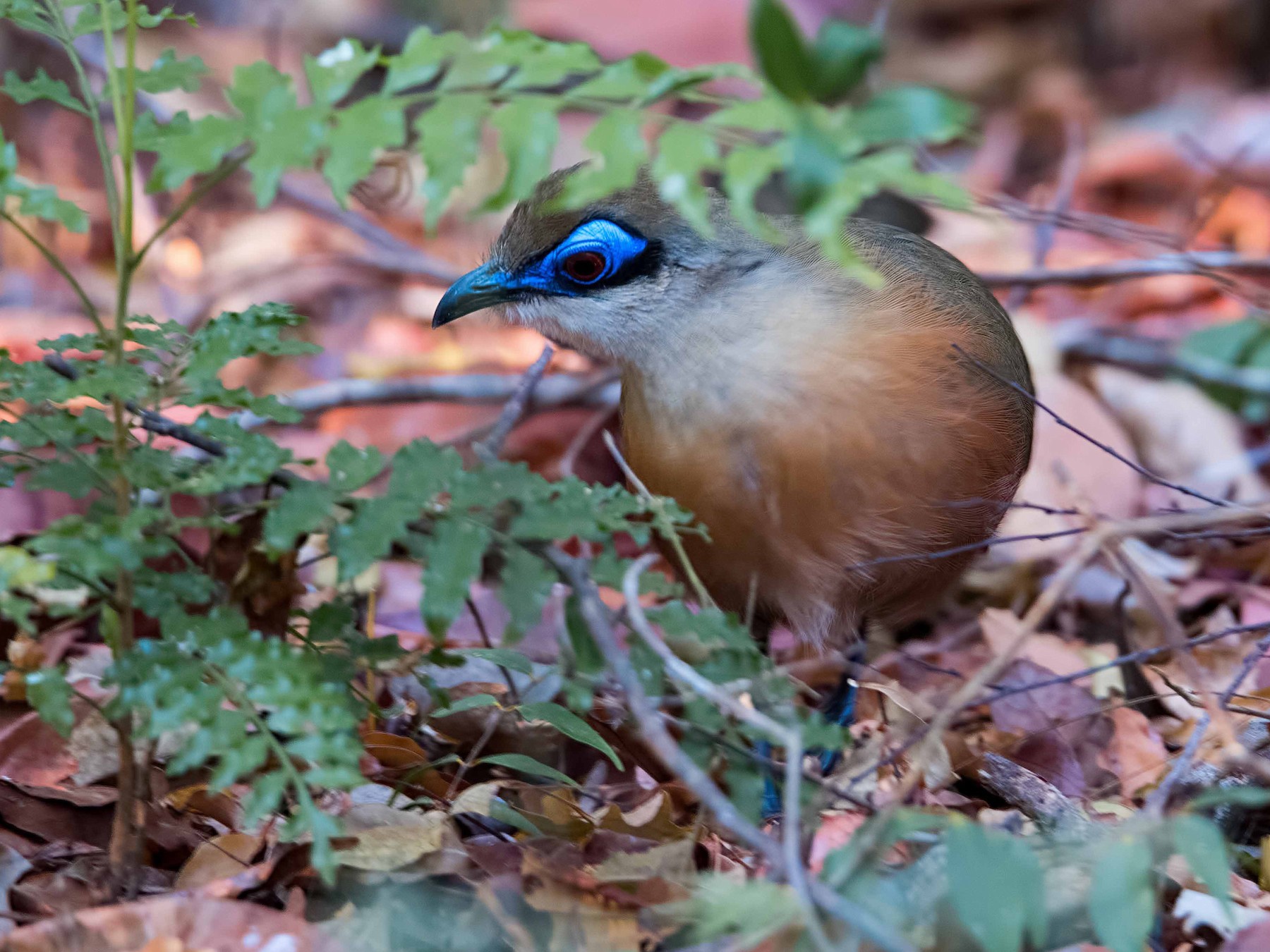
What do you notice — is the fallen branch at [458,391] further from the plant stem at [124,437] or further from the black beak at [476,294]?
the plant stem at [124,437]

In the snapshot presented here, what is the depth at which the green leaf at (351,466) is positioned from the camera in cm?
243

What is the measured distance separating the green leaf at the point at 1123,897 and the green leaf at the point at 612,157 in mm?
1362

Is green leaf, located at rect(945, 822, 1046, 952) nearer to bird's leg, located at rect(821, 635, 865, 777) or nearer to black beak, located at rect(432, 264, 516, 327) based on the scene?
bird's leg, located at rect(821, 635, 865, 777)

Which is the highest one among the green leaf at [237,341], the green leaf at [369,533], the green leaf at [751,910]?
the green leaf at [237,341]

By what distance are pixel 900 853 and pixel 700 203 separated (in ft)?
5.03

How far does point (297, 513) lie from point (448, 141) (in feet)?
2.29

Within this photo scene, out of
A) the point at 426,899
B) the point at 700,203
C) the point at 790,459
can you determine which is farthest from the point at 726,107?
the point at 426,899

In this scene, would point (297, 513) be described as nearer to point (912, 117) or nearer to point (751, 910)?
point (751, 910)

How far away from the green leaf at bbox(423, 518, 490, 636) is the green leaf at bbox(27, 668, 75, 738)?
0.69 metres

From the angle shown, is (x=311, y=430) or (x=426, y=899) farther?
(x=311, y=430)

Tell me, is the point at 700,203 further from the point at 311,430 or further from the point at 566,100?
the point at 311,430

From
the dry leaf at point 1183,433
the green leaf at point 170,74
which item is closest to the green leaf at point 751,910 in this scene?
the green leaf at point 170,74

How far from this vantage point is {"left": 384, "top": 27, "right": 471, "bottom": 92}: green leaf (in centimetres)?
231

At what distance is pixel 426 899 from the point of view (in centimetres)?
271
